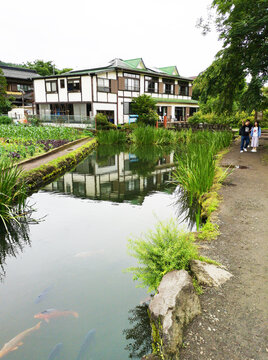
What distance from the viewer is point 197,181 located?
6.52 m

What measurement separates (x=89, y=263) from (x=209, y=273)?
2022 mm

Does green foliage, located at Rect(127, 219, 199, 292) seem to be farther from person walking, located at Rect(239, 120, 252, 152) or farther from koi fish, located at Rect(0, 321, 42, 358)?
person walking, located at Rect(239, 120, 252, 152)

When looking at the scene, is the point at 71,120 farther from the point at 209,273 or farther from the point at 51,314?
the point at 209,273

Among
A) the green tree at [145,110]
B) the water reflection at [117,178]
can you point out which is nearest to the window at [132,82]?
the green tree at [145,110]

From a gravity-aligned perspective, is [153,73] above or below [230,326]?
above

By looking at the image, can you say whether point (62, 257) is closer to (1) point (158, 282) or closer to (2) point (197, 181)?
(1) point (158, 282)

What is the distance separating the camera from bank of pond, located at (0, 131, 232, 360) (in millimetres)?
2814

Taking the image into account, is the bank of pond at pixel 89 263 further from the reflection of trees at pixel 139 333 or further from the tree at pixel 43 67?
the tree at pixel 43 67

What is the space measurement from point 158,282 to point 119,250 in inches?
72.2

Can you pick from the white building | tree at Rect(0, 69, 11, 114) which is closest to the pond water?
the white building

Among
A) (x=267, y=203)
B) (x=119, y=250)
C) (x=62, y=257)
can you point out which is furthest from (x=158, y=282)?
(x=267, y=203)

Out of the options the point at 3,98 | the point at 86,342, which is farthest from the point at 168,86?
the point at 86,342

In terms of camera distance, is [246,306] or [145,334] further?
[145,334]

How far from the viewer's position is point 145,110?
26.6 m
